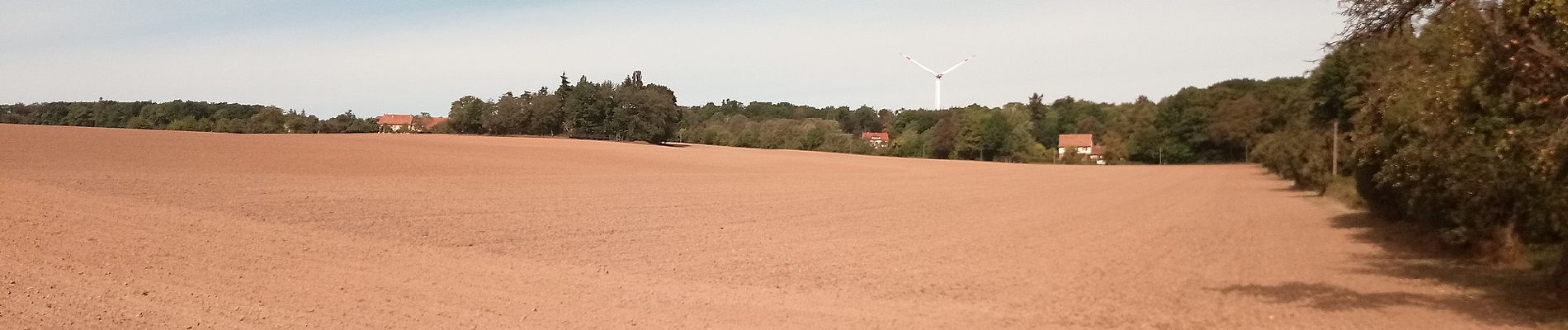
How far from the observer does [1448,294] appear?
50.4ft

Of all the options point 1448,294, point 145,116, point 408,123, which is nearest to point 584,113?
point 145,116

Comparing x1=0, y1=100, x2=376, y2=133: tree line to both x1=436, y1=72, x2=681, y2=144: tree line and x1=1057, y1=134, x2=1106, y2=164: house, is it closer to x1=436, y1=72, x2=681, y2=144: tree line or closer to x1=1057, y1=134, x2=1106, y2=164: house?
x1=436, y1=72, x2=681, y2=144: tree line

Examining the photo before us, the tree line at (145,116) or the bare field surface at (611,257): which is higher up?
the tree line at (145,116)

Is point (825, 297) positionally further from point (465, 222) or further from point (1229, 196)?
point (1229, 196)

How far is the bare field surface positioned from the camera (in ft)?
41.1

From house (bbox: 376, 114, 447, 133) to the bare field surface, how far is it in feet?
272

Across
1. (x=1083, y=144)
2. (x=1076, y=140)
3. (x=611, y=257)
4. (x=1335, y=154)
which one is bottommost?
(x=611, y=257)

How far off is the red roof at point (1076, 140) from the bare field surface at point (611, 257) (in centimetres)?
12371

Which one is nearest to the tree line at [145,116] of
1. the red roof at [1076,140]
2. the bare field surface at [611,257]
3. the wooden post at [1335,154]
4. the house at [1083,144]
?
the bare field surface at [611,257]

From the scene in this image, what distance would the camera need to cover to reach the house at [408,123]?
122500mm

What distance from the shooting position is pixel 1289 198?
154 feet

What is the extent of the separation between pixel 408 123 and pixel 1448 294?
163 meters

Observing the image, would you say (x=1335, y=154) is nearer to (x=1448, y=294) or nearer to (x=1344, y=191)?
(x=1344, y=191)

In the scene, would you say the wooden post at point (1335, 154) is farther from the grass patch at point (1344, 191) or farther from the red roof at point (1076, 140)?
the red roof at point (1076, 140)
